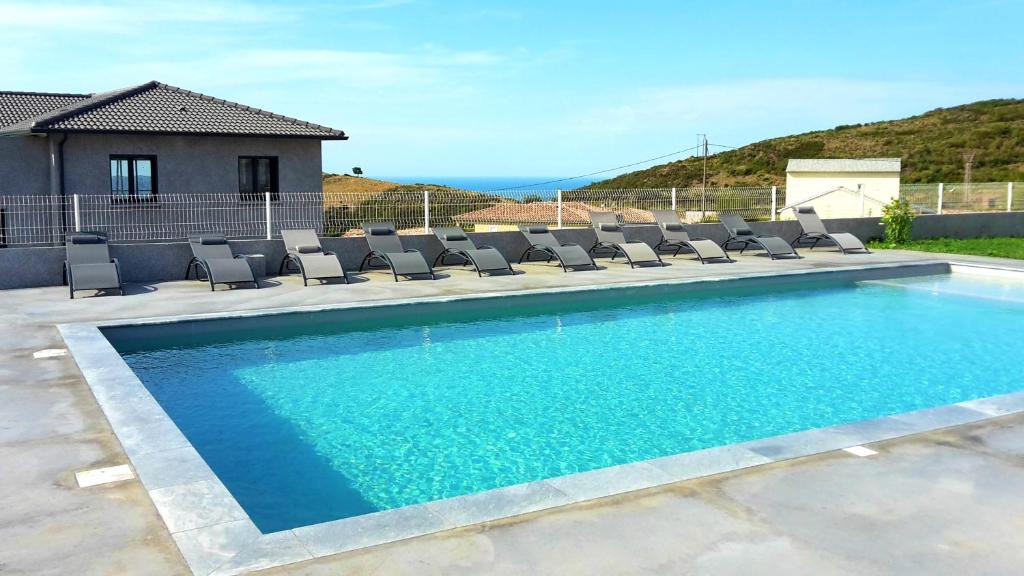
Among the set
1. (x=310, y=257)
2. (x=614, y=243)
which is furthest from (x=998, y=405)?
(x=614, y=243)

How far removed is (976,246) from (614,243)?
8963 millimetres

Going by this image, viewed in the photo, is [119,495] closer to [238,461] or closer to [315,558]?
[315,558]

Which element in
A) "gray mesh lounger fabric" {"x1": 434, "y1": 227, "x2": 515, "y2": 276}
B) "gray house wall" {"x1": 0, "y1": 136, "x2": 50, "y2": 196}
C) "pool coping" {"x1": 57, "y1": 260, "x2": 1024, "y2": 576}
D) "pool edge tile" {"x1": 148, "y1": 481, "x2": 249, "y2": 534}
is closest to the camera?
"pool coping" {"x1": 57, "y1": 260, "x2": 1024, "y2": 576}

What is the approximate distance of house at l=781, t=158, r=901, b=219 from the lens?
69.2ft

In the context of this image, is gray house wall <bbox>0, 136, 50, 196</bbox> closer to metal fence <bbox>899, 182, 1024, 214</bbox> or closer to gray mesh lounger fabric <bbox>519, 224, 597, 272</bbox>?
gray mesh lounger fabric <bbox>519, 224, 597, 272</bbox>

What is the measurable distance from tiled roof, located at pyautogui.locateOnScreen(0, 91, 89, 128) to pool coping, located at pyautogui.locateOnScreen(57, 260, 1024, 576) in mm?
18255

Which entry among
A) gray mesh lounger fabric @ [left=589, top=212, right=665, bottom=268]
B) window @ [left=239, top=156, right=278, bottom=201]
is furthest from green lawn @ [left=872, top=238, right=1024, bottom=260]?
window @ [left=239, top=156, right=278, bottom=201]

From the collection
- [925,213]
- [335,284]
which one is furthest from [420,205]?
[925,213]

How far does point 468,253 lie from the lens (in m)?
13.5

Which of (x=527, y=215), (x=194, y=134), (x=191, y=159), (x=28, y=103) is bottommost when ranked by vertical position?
(x=527, y=215)

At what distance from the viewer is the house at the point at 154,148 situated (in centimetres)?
1853

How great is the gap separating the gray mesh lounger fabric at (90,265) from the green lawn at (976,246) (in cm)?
1542

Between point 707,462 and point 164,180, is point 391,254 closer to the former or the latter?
point 707,462

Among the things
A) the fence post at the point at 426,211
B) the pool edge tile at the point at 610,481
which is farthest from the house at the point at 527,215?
the pool edge tile at the point at 610,481
